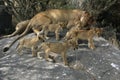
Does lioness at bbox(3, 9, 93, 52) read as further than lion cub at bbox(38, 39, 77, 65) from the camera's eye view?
Yes

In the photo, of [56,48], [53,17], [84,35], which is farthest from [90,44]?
[53,17]

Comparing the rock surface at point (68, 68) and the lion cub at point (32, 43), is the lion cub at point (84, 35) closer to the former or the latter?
the rock surface at point (68, 68)

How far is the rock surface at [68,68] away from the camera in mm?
7848

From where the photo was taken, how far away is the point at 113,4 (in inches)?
538

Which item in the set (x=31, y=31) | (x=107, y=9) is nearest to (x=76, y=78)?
(x=31, y=31)

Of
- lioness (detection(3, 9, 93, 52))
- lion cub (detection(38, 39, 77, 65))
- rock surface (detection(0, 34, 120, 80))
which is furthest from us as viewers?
lioness (detection(3, 9, 93, 52))

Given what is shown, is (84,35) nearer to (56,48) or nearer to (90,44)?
(90,44)

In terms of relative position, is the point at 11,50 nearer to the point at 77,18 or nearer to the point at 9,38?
the point at 9,38

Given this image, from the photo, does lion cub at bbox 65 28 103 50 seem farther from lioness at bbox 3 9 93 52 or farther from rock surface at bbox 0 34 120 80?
lioness at bbox 3 9 93 52

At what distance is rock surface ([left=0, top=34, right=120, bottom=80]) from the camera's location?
25.7ft

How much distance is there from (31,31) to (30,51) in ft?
5.45

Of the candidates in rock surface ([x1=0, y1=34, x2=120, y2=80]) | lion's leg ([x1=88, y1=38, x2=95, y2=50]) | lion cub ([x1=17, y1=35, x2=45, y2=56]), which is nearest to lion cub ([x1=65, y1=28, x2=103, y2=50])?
lion's leg ([x1=88, y1=38, x2=95, y2=50])

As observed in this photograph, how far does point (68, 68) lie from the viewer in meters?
8.10

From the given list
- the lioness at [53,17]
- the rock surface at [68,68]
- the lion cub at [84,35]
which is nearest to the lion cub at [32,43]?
the rock surface at [68,68]
